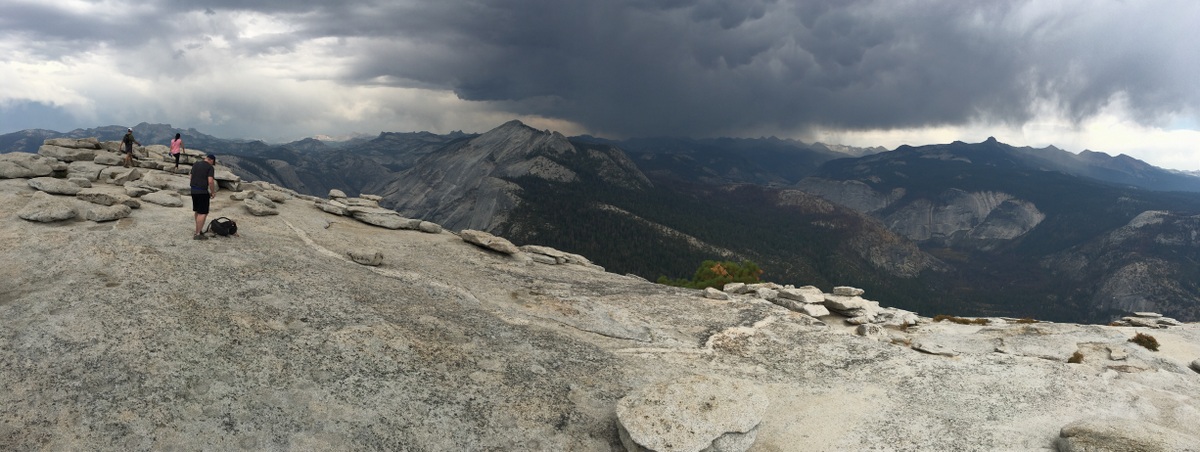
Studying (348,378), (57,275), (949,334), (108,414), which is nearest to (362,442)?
(348,378)

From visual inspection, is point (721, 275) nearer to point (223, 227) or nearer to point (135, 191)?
point (223, 227)

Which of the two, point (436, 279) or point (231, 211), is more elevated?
point (231, 211)

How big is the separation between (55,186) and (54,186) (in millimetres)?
38

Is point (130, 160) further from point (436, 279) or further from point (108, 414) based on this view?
point (108, 414)

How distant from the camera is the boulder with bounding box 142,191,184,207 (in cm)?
2942

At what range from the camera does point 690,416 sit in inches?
609

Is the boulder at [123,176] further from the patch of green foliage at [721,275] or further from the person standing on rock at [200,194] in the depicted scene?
the patch of green foliage at [721,275]

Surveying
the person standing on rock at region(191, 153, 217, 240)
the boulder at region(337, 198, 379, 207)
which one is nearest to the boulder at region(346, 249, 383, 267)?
the person standing on rock at region(191, 153, 217, 240)

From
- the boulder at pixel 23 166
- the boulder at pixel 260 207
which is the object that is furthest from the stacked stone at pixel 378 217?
the boulder at pixel 23 166

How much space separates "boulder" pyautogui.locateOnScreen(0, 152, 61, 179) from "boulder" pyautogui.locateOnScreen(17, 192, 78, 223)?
840 centimetres

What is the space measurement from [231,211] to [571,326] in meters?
22.9

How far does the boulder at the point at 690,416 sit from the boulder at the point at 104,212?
2647cm

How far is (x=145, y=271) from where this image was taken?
1962 centimetres

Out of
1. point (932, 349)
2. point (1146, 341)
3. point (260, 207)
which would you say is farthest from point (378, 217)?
point (1146, 341)
